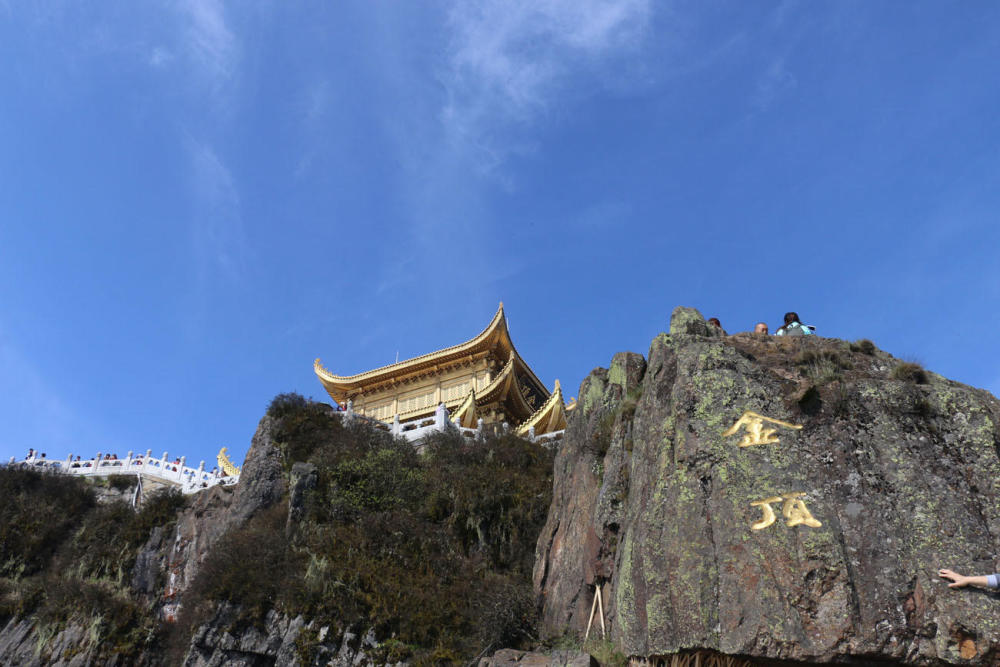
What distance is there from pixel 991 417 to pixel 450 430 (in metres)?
15.7

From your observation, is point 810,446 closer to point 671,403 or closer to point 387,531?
point 671,403

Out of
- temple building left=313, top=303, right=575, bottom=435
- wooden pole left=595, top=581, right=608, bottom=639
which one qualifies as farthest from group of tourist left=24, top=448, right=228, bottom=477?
wooden pole left=595, top=581, right=608, bottom=639

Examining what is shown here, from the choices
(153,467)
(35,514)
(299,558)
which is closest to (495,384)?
(153,467)

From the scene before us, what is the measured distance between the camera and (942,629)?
22.3 feet

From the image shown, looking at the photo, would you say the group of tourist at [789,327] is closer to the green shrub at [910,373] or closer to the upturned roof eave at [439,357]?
the green shrub at [910,373]

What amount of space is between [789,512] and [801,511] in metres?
0.12

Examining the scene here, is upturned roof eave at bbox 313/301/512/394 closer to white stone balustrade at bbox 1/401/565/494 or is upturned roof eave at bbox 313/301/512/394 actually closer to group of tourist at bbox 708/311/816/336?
white stone balustrade at bbox 1/401/565/494

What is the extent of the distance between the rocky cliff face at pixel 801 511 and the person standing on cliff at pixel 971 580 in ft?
0.35

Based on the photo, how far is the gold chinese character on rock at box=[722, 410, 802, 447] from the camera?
8523 millimetres

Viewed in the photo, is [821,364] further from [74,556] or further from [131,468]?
[131,468]

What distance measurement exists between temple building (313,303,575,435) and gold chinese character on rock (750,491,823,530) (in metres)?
24.8

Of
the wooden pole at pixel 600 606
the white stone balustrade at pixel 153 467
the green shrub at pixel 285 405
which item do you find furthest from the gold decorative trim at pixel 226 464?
the wooden pole at pixel 600 606

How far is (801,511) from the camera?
7.73 m

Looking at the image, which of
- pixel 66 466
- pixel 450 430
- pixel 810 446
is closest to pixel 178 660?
pixel 450 430
